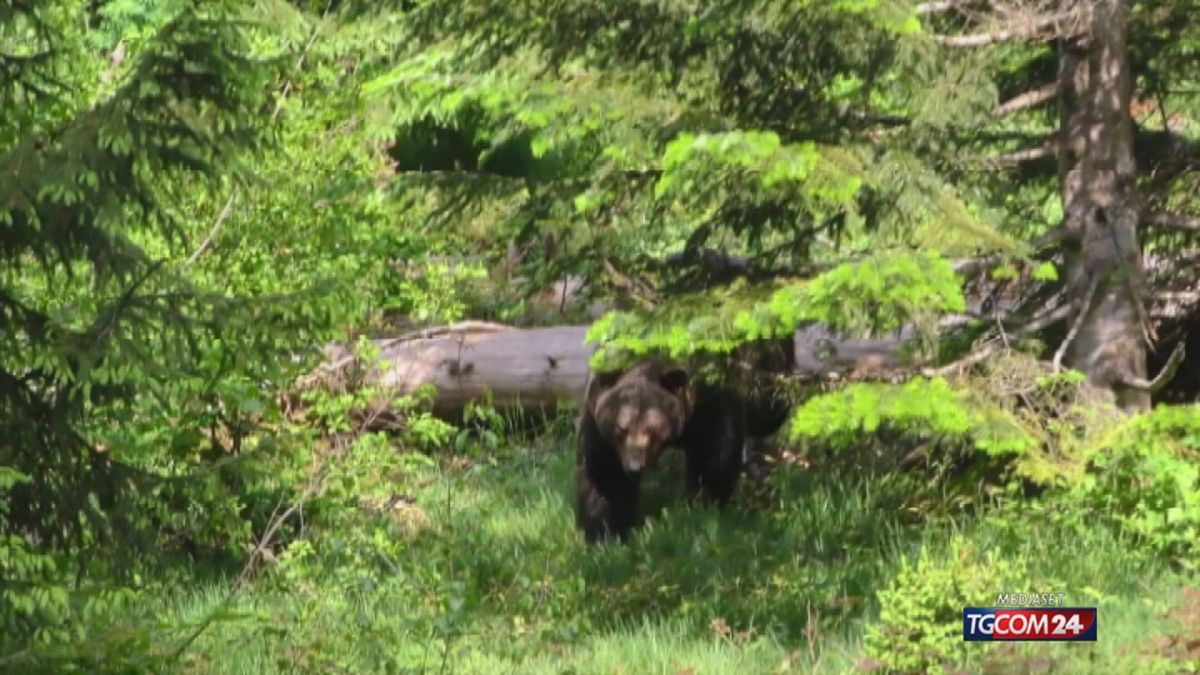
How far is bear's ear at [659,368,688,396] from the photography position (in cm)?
971

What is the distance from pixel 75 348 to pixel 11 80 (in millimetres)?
1114

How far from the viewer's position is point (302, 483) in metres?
10.1

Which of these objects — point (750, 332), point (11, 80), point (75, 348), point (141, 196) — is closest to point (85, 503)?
point (75, 348)

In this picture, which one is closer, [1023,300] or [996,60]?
[996,60]

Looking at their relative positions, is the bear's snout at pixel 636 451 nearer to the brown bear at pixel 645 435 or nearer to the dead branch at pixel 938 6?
the brown bear at pixel 645 435

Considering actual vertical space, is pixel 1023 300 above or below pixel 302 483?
above

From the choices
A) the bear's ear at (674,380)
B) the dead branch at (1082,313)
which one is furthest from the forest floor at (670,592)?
the dead branch at (1082,313)

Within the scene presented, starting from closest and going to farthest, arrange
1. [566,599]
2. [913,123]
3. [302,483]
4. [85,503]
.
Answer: [85,503] → [913,123] → [566,599] → [302,483]

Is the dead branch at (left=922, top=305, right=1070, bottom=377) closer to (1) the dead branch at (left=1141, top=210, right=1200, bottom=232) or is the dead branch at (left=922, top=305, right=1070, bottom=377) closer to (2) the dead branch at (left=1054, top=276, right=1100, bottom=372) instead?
(2) the dead branch at (left=1054, top=276, right=1100, bottom=372)

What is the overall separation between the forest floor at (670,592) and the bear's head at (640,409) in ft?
1.46

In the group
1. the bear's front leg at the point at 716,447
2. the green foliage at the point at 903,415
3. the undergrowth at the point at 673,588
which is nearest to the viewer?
the green foliage at the point at 903,415

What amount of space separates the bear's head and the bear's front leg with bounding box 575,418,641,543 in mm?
121

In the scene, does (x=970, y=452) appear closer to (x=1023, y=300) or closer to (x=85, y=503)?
(x=1023, y=300)

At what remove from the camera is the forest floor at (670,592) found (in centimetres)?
670
